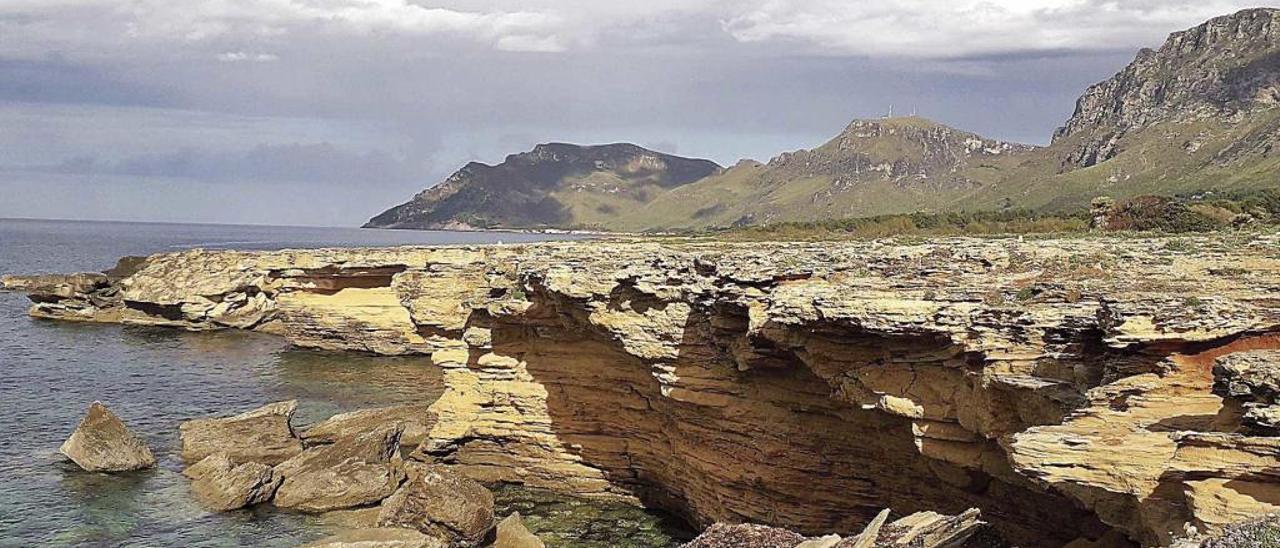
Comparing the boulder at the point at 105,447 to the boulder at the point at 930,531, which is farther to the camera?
the boulder at the point at 105,447

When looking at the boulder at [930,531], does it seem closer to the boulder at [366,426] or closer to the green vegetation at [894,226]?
the boulder at [366,426]

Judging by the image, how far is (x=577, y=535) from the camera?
86.7 ft

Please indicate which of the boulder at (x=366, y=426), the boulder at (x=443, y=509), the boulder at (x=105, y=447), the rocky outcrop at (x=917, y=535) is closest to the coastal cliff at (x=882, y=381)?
the rocky outcrop at (x=917, y=535)

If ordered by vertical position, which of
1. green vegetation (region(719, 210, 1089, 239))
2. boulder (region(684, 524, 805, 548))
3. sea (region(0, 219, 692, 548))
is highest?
green vegetation (region(719, 210, 1089, 239))

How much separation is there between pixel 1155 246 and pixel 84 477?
3258 cm

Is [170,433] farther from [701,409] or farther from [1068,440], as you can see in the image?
[1068,440]

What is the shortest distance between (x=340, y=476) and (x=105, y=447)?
959cm

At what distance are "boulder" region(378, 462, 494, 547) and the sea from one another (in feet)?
6.19

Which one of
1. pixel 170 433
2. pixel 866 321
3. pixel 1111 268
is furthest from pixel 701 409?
pixel 170 433

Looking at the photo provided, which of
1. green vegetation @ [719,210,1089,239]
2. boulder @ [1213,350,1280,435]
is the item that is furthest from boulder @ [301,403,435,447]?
green vegetation @ [719,210,1089,239]

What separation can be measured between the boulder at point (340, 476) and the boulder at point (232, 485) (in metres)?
0.48

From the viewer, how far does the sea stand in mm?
26797

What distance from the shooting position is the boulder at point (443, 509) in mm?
25328

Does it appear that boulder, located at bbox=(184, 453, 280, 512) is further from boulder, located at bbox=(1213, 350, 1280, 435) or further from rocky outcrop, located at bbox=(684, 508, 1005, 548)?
boulder, located at bbox=(1213, 350, 1280, 435)
